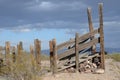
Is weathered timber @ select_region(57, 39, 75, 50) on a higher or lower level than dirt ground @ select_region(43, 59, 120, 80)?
higher

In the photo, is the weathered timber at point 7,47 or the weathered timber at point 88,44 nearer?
the weathered timber at point 88,44

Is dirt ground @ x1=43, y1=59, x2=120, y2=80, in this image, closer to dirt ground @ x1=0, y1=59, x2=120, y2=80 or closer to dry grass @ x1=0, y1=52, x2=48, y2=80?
dirt ground @ x1=0, y1=59, x2=120, y2=80

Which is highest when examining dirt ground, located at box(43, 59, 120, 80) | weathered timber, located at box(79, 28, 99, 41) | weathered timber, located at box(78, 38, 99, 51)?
weathered timber, located at box(79, 28, 99, 41)

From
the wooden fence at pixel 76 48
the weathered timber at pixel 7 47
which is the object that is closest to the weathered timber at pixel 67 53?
the wooden fence at pixel 76 48

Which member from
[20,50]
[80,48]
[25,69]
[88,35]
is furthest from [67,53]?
[25,69]

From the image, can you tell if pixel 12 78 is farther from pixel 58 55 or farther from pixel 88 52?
pixel 88 52

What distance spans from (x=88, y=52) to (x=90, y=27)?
5.14 ft

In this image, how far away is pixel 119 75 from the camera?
72.4ft

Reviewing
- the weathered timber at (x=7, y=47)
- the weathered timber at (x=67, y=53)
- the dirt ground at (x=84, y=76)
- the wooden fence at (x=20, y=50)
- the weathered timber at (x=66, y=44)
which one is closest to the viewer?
the dirt ground at (x=84, y=76)

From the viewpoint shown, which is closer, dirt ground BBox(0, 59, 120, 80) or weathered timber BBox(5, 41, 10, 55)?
dirt ground BBox(0, 59, 120, 80)

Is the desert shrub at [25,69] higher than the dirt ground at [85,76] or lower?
higher

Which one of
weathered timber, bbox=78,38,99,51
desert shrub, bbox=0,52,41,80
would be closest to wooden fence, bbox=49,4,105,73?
weathered timber, bbox=78,38,99,51

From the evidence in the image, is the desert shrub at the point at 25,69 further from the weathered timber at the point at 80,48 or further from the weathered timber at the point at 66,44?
the weathered timber at the point at 80,48

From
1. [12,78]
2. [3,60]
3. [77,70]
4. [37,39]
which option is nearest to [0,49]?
[3,60]
